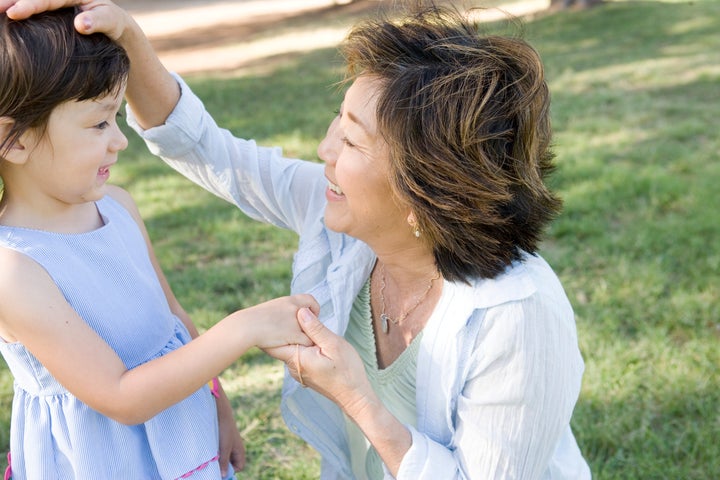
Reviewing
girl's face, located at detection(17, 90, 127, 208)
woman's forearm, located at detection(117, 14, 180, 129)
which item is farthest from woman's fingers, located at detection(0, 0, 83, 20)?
woman's forearm, located at detection(117, 14, 180, 129)

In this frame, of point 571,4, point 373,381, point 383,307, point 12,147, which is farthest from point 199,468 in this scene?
point 571,4

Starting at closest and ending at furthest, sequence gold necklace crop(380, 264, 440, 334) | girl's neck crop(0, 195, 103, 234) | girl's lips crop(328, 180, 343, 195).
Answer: girl's neck crop(0, 195, 103, 234), girl's lips crop(328, 180, 343, 195), gold necklace crop(380, 264, 440, 334)

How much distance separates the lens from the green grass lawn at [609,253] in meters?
3.36

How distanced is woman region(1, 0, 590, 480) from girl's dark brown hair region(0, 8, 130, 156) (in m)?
0.06

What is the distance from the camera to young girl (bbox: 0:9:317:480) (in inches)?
74.6

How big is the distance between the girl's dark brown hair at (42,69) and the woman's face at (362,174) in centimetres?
61

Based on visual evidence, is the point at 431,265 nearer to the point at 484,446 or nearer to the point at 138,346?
the point at 484,446

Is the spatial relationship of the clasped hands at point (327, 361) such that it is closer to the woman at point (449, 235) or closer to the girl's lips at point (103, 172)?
the woman at point (449, 235)

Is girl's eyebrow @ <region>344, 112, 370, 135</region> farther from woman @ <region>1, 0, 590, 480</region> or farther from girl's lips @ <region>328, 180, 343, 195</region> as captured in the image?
girl's lips @ <region>328, 180, 343, 195</region>

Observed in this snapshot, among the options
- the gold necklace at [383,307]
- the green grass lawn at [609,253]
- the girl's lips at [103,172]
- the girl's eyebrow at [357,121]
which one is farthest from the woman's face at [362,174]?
the green grass lawn at [609,253]

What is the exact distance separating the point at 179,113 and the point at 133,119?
16cm

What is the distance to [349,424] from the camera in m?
2.65

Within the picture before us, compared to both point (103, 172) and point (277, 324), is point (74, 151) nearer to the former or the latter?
point (103, 172)

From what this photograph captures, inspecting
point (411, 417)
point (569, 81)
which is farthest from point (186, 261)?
point (569, 81)
